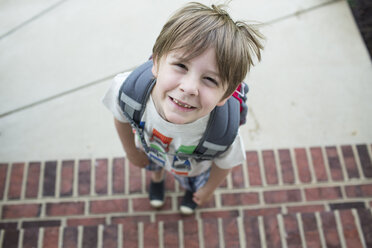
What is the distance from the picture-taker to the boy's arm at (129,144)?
149 centimetres

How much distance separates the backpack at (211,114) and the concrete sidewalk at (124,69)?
1013 millimetres

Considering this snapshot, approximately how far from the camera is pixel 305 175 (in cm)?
216

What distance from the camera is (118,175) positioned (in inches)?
83.4

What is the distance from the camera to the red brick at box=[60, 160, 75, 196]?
206 cm

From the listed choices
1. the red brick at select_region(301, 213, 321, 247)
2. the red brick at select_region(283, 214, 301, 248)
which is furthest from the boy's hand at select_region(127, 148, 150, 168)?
the red brick at select_region(301, 213, 321, 247)

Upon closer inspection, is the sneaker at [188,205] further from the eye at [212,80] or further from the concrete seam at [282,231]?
the eye at [212,80]

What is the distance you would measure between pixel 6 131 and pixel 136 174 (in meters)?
0.95

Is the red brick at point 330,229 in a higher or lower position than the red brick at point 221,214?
A: lower

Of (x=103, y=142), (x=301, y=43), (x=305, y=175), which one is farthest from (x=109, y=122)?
(x=301, y=43)

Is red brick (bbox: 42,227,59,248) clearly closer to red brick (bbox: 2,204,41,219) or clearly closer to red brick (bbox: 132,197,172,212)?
red brick (bbox: 2,204,41,219)

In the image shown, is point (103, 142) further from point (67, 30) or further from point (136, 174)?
point (67, 30)

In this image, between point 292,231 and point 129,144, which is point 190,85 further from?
point 292,231

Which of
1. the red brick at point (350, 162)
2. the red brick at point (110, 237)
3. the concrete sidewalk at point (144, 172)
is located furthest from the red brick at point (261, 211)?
the red brick at point (110, 237)

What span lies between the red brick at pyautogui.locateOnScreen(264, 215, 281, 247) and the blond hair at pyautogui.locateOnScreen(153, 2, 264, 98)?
3.75ft
